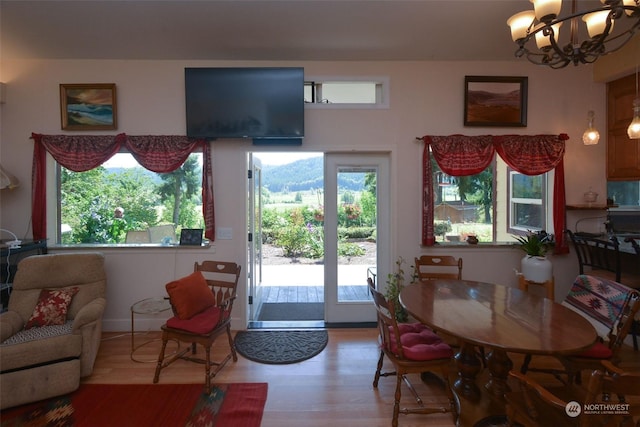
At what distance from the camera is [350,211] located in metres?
3.54

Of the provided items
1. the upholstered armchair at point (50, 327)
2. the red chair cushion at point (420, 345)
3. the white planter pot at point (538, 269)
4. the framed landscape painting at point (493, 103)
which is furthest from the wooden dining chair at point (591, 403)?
the upholstered armchair at point (50, 327)

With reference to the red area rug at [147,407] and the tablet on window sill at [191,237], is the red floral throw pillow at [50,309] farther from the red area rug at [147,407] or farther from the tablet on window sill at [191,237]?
the tablet on window sill at [191,237]

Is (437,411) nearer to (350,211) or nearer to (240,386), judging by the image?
(240,386)

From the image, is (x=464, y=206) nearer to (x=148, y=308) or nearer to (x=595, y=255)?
(x=595, y=255)

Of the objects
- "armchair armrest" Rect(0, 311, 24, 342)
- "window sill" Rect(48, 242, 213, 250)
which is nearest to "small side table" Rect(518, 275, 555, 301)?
"window sill" Rect(48, 242, 213, 250)

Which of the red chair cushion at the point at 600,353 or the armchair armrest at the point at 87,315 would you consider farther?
the armchair armrest at the point at 87,315

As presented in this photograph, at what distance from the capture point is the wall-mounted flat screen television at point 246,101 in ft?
10.3

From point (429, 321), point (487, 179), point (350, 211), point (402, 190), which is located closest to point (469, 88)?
point (487, 179)

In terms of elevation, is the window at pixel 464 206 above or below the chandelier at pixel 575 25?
below

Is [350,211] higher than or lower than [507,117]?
lower

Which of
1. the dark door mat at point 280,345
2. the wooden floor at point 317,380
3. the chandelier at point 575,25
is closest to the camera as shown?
the chandelier at point 575,25

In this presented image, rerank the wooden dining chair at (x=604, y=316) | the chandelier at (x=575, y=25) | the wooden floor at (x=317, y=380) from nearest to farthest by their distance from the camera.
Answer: the chandelier at (x=575, y=25) → the wooden dining chair at (x=604, y=316) → the wooden floor at (x=317, y=380)

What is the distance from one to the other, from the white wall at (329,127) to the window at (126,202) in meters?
0.28

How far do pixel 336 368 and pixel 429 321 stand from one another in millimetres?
1186
